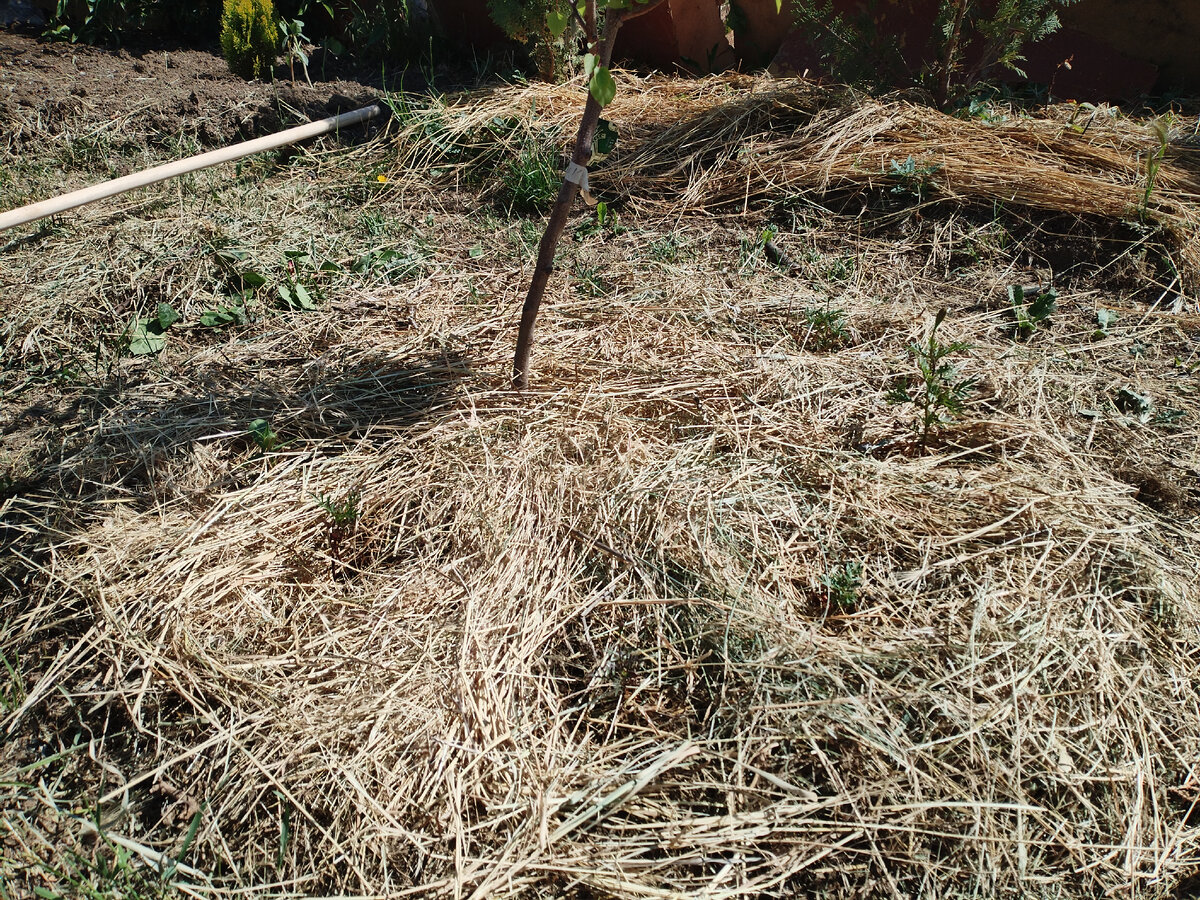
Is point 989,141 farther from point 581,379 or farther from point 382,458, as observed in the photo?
point 382,458

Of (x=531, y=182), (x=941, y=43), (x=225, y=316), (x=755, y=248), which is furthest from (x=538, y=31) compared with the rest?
(x=225, y=316)

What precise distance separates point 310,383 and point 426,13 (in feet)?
11.0

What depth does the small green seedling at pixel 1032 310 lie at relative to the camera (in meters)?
2.78

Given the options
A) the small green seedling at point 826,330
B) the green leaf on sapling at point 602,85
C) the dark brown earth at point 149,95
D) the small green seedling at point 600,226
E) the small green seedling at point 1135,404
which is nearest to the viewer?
the green leaf on sapling at point 602,85

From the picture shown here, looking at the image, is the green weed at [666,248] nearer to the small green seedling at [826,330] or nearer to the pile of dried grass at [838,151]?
the pile of dried grass at [838,151]

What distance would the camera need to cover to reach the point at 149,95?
4.19 m

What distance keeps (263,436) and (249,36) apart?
3.10m

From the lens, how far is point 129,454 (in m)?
2.31

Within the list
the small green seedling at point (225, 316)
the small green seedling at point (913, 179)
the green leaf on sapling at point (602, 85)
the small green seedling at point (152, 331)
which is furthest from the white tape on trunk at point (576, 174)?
the small green seedling at point (913, 179)

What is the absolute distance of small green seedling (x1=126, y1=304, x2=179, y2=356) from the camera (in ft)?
9.06

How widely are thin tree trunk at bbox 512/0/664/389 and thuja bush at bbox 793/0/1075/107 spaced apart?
7.28ft

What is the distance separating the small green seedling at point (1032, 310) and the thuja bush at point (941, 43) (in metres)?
1.47

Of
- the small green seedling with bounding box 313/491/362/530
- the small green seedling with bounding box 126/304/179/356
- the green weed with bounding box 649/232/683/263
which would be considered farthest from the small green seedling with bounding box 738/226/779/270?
the small green seedling with bounding box 126/304/179/356

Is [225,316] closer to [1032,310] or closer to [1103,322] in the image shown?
[1032,310]
